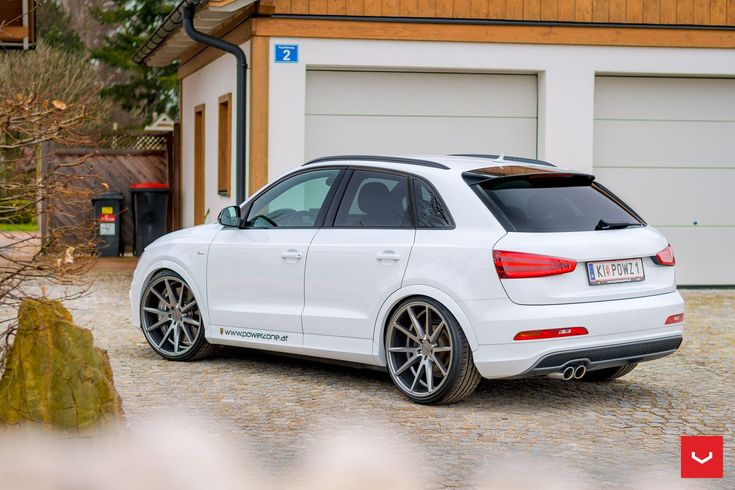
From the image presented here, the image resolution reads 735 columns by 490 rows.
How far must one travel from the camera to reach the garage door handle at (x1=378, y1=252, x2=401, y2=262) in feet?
27.9

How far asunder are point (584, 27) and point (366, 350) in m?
8.41

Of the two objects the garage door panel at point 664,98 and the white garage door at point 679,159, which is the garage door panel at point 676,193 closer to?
the white garage door at point 679,159

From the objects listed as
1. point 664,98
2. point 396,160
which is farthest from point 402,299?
point 664,98

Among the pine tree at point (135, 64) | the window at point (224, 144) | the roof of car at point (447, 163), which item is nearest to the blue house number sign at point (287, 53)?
the window at point (224, 144)

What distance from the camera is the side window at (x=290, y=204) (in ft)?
31.0

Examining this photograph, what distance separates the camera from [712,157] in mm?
16672

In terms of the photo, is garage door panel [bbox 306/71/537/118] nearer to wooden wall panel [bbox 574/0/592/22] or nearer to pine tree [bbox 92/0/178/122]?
wooden wall panel [bbox 574/0/592/22]

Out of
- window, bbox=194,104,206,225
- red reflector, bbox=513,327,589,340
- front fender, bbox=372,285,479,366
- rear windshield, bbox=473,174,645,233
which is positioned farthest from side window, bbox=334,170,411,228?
window, bbox=194,104,206,225

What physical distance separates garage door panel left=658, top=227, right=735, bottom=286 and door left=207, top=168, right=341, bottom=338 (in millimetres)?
7826

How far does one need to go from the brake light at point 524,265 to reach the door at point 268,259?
5.72 feet

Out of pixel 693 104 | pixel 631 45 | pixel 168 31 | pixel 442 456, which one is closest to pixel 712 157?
pixel 693 104

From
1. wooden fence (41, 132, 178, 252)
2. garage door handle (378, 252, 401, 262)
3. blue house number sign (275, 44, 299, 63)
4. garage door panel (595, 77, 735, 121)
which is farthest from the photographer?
wooden fence (41, 132, 178, 252)

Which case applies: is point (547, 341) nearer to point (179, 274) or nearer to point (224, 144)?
point (179, 274)

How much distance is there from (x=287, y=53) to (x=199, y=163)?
592 cm
